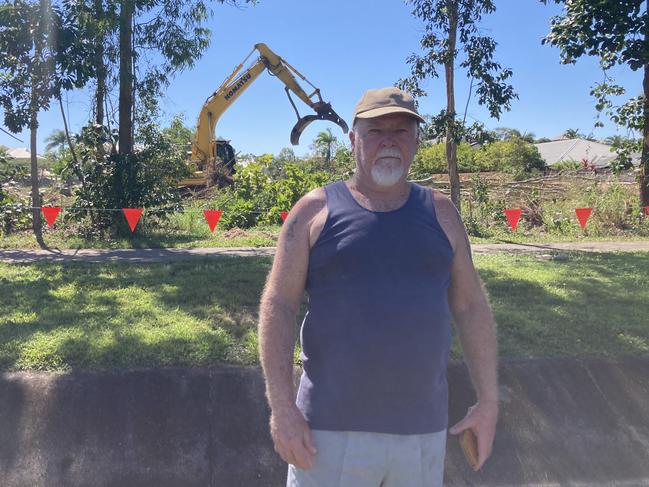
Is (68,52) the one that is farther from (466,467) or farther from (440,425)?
(440,425)

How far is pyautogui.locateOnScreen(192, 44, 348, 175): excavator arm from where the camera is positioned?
1440 centimetres

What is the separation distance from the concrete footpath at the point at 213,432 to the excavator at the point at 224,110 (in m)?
9.29

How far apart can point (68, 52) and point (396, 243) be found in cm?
655

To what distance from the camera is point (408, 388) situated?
199cm

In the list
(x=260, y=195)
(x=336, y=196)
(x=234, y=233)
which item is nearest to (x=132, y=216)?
(x=234, y=233)

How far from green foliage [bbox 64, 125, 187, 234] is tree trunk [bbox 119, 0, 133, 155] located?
0.72ft

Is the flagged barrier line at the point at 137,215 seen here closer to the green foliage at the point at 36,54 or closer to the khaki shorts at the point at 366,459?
the green foliage at the point at 36,54

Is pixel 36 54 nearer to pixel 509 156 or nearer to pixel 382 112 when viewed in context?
pixel 382 112

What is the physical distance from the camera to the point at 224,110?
1666cm

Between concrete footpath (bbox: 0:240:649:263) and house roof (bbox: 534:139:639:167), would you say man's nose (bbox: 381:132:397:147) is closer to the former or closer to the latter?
concrete footpath (bbox: 0:240:649:263)

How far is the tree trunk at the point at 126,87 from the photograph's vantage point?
34.0ft

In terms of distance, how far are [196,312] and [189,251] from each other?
4.39 meters

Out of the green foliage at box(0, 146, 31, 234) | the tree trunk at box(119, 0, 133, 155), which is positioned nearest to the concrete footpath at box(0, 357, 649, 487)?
the tree trunk at box(119, 0, 133, 155)

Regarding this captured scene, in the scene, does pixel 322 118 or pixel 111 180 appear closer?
pixel 111 180
